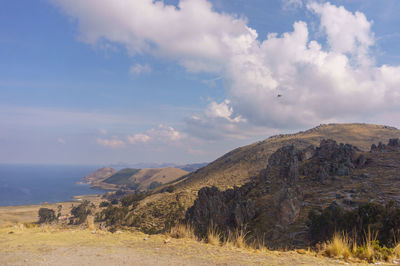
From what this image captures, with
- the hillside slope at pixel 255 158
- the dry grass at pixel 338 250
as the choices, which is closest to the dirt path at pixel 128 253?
the dry grass at pixel 338 250

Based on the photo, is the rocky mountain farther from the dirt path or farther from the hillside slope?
the dirt path

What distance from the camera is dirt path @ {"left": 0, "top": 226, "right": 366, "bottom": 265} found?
27.7 feet

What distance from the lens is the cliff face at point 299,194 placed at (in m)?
24.4

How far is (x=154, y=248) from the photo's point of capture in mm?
10289

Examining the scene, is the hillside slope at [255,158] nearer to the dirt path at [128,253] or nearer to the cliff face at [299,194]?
the cliff face at [299,194]

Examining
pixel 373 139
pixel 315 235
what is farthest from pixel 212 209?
pixel 373 139

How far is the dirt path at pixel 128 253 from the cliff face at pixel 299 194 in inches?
440

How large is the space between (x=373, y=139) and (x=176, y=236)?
129740 mm

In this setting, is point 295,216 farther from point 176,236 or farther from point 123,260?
point 123,260

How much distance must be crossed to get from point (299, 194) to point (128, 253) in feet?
80.9

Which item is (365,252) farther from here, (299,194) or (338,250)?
(299,194)

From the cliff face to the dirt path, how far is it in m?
11.2

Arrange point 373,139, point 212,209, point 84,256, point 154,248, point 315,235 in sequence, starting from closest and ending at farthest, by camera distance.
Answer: point 84,256, point 154,248, point 315,235, point 212,209, point 373,139

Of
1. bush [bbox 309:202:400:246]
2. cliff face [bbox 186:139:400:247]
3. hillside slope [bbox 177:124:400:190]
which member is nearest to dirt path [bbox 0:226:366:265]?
bush [bbox 309:202:400:246]
